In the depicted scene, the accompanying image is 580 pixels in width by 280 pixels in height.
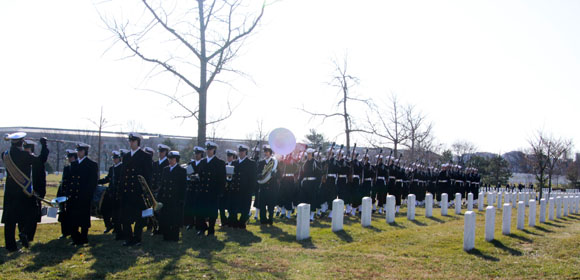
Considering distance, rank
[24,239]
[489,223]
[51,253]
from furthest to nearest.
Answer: [489,223] → [24,239] → [51,253]

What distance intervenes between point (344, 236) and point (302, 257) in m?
2.79

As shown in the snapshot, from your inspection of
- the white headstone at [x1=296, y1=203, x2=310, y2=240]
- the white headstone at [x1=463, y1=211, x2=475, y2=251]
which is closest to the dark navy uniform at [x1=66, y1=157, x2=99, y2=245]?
the white headstone at [x1=296, y1=203, x2=310, y2=240]

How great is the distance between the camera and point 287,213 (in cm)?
1498

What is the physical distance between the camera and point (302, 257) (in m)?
8.48

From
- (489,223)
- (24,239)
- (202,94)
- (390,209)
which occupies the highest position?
(202,94)

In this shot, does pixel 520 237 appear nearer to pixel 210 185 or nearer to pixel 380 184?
pixel 380 184

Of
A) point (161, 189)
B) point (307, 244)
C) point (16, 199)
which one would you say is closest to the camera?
point (16, 199)

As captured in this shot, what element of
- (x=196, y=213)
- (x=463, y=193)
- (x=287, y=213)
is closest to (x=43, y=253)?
(x=196, y=213)

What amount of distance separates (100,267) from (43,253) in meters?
1.76

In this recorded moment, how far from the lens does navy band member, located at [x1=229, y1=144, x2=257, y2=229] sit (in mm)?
11541

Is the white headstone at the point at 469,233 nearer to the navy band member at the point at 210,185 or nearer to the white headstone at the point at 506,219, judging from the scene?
the white headstone at the point at 506,219

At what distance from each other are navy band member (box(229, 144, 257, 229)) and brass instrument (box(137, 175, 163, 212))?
8.07ft

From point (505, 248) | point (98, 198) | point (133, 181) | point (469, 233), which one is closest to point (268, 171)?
point (98, 198)

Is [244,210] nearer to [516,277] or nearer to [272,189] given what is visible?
[272,189]
